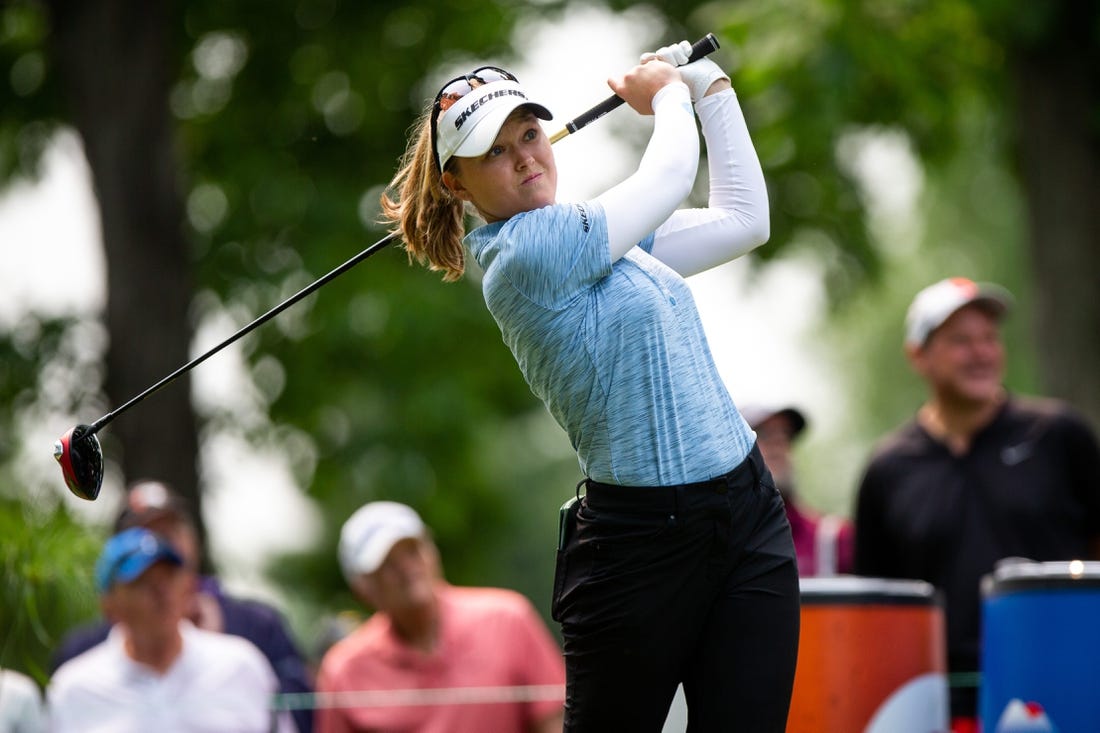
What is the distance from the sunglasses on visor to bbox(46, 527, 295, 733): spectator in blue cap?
10.4 feet

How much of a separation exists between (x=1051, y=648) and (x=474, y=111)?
233 cm

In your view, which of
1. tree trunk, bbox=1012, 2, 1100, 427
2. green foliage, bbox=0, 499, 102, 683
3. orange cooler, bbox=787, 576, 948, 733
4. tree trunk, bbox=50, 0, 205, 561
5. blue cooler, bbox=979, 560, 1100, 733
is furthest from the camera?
tree trunk, bbox=1012, 2, 1100, 427

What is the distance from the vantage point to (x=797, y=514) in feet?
21.1

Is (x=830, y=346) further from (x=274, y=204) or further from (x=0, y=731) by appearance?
(x=0, y=731)

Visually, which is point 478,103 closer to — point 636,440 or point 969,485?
point 636,440

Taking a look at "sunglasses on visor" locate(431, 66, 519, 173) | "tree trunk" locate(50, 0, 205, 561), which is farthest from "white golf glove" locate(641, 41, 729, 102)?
"tree trunk" locate(50, 0, 205, 561)

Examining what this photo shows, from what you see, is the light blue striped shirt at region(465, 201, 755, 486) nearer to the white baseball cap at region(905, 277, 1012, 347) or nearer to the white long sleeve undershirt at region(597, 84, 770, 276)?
the white long sleeve undershirt at region(597, 84, 770, 276)

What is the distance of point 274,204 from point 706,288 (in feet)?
10.5

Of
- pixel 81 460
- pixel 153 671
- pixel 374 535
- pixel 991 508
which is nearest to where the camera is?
pixel 81 460

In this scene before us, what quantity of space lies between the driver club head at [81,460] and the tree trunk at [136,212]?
6.38 m

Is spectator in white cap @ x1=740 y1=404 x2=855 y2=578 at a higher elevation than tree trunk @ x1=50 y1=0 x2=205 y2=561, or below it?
below

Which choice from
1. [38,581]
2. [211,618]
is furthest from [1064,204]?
[38,581]

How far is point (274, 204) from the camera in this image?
40.4ft

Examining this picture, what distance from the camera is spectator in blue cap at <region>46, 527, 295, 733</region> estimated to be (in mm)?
6148
